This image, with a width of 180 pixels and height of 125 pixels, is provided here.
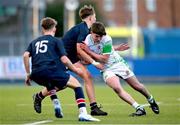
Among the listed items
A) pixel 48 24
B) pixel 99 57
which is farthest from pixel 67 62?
pixel 99 57

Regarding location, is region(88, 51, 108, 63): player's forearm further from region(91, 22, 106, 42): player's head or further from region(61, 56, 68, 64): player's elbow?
region(61, 56, 68, 64): player's elbow

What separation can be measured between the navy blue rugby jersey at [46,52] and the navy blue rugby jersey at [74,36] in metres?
1.52

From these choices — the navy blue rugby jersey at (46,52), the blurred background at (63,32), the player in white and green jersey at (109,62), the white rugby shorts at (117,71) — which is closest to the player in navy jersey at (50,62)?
the navy blue rugby jersey at (46,52)

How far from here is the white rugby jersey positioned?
14734mm

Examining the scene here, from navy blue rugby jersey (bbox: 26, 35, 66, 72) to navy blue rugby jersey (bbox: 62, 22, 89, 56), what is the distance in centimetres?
152

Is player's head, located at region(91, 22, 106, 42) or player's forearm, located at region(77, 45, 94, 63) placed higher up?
player's head, located at region(91, 22, 106, 42)

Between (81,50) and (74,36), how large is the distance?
2.34 ft

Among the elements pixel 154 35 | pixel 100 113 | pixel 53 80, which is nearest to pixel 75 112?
pixel 100 113

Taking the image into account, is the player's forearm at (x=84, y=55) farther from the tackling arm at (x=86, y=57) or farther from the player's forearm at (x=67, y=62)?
the player's forearm at (x=67, y=62)

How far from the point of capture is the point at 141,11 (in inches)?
3659

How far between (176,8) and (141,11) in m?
6.62

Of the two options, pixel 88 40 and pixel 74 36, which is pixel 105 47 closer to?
pixel 88 40

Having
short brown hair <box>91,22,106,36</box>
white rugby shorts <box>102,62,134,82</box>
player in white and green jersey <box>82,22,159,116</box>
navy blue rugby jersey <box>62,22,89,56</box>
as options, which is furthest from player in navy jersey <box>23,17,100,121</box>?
navy blue rugby jersey <box>62,22,89,56</box>

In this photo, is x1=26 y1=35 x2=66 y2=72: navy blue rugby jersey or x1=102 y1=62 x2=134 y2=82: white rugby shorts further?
x1=102 y1=62 x2=134 y2=82: white rugby shorts
